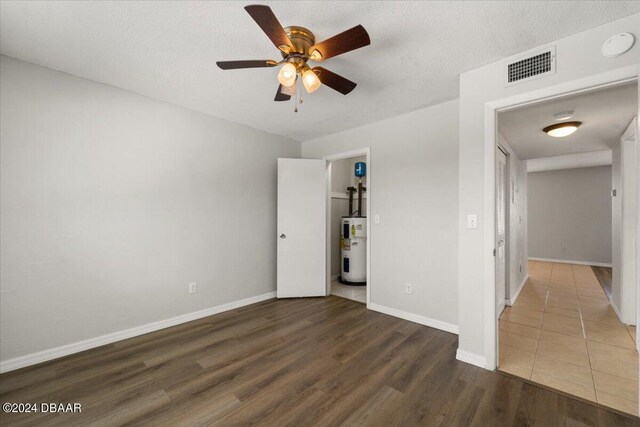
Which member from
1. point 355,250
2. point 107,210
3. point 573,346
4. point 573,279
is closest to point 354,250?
point 355,250

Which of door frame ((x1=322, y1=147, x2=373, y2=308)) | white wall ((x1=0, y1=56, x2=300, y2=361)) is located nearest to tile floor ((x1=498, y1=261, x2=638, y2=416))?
door frame ((x1=322, y1=147, x2=373, y2=308))

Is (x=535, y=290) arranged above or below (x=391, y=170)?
below

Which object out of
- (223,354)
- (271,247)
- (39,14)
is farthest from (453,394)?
(39,14)

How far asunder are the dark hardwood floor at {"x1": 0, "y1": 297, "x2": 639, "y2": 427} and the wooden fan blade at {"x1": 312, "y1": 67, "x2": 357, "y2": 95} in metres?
2.27

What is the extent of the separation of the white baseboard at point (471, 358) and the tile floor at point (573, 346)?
6.1 inches

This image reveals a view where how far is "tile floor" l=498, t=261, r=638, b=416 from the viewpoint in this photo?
193 cm

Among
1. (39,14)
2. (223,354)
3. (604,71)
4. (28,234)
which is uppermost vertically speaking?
(39,14)

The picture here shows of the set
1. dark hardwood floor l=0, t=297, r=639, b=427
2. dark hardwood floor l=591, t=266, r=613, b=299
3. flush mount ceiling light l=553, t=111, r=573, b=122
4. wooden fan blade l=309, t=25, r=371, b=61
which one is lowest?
dark hardwood floor l=0, t=297, r=639, b=427

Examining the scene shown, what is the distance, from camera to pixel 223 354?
238 cm

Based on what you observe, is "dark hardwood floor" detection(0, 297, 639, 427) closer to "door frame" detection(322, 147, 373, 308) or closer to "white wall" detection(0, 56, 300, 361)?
"white wall" detection(0, 56, 300, 361)

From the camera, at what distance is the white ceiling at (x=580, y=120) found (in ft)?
7.72

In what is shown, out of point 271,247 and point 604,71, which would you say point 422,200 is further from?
point 271,247

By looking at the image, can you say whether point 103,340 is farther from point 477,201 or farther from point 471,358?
point 477,201

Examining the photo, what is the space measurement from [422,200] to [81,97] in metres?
3.63
